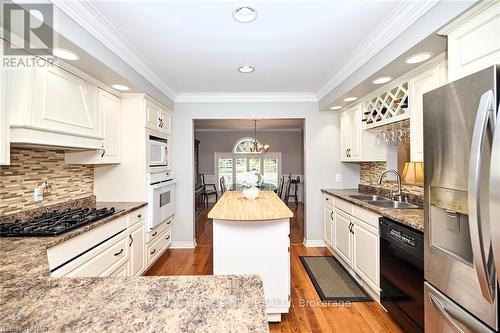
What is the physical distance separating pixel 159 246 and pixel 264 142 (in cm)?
551

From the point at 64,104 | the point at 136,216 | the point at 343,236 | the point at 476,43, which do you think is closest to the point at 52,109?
the point at 64,104

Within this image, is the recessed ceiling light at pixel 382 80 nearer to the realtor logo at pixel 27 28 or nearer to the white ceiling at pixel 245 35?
the white ceiling at pixel 245 35

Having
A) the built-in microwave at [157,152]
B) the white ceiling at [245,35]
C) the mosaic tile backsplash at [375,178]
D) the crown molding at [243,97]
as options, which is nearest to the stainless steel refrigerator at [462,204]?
the white ceiling at [245,35]

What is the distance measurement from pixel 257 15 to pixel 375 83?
1482 millimetres

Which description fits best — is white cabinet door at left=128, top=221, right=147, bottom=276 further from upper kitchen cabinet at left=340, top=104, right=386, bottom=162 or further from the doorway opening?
the doorway opening

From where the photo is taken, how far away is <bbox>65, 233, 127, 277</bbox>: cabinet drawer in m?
1.69

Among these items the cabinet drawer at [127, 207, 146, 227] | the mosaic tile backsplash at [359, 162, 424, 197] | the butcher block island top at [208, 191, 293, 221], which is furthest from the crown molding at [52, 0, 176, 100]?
the mosaic tile backsplash at [359, 162, 424, 197]

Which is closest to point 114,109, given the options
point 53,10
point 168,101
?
point 168,101

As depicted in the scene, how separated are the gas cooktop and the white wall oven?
621mm

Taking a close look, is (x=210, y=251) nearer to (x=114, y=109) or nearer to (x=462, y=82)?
(x=114, y=109)

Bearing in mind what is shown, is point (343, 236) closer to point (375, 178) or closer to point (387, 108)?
point (375, 178)

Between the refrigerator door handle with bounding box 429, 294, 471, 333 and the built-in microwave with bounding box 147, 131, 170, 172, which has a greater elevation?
the built-in microwave with bounding box 147, 131, 170, 172

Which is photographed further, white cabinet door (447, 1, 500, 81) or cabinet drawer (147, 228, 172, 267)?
cabinet drawer (147, 228, 172, 267)

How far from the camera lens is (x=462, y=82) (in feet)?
3.70
